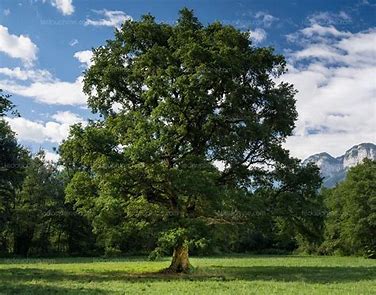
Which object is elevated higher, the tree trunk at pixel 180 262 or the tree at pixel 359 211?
the tree at pixel 359 211

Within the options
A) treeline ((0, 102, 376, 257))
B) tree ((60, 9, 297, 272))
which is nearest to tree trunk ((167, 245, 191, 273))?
tree ((60, 9, 297, 272))

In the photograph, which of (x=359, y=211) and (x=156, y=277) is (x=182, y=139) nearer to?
(x=156, y=277)

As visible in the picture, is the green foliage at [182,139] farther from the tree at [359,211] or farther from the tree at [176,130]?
the tree at [359,211]

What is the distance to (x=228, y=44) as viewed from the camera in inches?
1330

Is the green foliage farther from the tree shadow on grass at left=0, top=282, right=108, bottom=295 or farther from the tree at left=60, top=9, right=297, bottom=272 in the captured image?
the tree shadow on grass at left=0, top=282, right=108, bottom=295

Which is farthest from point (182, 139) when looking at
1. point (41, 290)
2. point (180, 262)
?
point (41, 290)

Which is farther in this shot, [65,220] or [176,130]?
[65,220]

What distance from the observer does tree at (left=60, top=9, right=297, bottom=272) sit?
30.2m

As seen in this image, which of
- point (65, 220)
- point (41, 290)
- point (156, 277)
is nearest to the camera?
point (41, 290)

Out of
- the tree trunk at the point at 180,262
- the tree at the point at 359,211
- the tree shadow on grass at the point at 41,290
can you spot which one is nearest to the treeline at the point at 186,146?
the tree trunk at the point at 180,262

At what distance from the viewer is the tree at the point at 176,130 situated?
30.2 metres

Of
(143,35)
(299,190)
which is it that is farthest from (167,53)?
(299,190)

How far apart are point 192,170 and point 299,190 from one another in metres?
8.37

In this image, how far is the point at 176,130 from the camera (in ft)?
111
